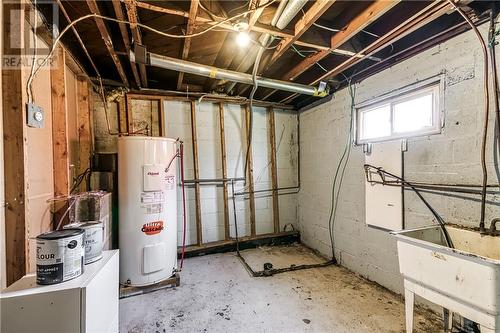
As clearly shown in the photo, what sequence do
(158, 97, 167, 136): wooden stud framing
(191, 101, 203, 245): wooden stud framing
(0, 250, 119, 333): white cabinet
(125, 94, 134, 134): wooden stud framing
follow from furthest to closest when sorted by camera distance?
1. (191, 101, 203, 245): wooden stud framing
2. (158, 97, 167, 136): wooden stud framing
3. (125, 94, 134, 134): wooden stud framing
4. (0, 250, 119, 333): white cabinet

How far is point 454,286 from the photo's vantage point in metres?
1.29

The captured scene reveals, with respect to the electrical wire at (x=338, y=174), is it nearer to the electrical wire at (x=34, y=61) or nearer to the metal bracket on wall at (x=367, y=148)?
the metal bracket on wall at (x=367, y=148)

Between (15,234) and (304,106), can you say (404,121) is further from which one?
(15,234)

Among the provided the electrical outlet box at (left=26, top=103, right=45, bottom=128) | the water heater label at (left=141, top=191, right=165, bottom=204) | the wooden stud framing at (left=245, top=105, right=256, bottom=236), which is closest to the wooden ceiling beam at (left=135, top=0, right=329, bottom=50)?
the electrical outlet box at (left=26, top=103, right=45, bottom=128)

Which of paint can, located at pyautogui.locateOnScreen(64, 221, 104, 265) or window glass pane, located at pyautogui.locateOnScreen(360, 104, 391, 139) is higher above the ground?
window glass pane, located at pyautogui.locateOnScreen(360, 104, 391, 139)

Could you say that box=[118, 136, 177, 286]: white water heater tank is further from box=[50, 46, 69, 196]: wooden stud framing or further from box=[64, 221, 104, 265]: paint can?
box=[64, 221, 104, 265]: paint can

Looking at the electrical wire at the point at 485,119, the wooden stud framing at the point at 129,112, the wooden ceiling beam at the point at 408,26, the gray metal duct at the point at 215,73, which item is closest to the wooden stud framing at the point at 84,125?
the wooden stud framing at the point at 129,112

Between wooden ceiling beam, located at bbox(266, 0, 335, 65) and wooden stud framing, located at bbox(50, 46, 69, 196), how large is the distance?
Result: 193cm

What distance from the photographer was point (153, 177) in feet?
7.93

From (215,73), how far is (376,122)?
1.86 meters

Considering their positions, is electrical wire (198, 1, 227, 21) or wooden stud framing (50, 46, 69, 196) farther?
wooden stud framing (50, 46, 69, 196)

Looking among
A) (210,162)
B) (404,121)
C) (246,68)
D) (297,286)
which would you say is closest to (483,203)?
(404,121)

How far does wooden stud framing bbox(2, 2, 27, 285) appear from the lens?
133 cm

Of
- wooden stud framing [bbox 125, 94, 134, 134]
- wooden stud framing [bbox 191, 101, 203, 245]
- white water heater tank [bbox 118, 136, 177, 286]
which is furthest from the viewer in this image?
wooden stud framing [bbox 191, 101, 203, 245]
